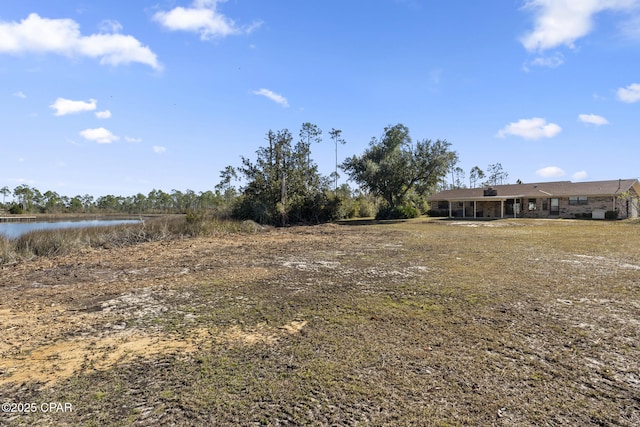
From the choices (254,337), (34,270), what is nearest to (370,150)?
(34,270)

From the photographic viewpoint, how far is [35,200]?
50.7 meters

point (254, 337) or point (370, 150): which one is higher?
point (370, 150)

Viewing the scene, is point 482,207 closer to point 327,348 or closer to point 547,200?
point 547,200

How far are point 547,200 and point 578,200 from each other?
2288 mm

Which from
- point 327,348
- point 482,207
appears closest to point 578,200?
point 482,207

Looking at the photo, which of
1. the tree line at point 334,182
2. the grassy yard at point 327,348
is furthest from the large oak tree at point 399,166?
the grassy yard at point 327,348

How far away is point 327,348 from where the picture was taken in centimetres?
325

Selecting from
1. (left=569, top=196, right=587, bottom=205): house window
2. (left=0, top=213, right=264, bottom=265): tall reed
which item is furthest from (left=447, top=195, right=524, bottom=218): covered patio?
(left=0, top=213, right=264, bottom=265): tall reed

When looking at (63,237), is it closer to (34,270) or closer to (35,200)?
(34,270)

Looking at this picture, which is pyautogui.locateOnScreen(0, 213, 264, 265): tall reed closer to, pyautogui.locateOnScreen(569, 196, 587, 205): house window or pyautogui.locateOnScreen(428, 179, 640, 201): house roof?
pyautogui.locateOnScreen(428, 179, 640, 201): house roof

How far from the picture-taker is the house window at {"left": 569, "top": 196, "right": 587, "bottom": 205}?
2789cm

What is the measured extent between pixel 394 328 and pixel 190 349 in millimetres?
2192

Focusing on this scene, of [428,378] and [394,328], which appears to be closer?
[428,378]

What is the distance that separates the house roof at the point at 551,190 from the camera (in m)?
27.2
